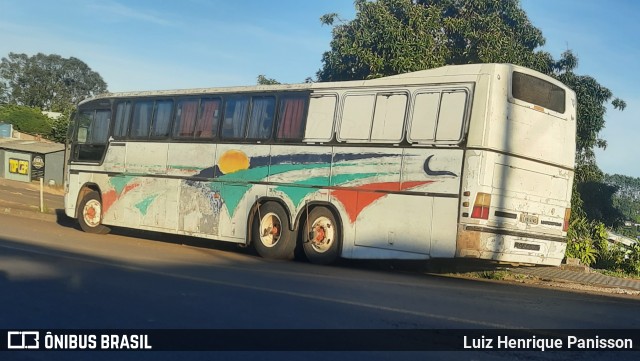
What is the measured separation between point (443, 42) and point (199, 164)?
33.7 feet

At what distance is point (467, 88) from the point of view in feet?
35.8

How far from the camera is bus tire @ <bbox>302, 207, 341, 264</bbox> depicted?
12.5 meters

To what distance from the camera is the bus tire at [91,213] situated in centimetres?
1745

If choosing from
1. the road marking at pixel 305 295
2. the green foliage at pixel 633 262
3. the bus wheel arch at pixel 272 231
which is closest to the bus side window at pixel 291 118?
the bus wheel arch at pixel 272 231

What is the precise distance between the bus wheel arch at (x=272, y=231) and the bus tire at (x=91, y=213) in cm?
555

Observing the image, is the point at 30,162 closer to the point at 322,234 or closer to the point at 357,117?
the point at 322,234

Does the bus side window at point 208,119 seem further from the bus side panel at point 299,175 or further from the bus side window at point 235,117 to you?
the bus side panel at point 299,175

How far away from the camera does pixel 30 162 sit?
136 ft

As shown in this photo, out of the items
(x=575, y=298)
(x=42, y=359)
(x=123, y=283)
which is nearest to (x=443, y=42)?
(x=575, y=298)

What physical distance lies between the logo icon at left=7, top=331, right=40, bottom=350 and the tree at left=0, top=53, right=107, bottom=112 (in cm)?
9206

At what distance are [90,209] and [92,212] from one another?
10cm

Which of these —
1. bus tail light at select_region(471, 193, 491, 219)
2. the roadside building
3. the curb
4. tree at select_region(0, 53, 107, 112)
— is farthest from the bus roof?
tree at select_region(0, 53, 107, 112)

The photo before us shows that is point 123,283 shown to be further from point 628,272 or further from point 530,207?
point 628,272

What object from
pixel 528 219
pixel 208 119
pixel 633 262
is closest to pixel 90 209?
pixel 208 119
